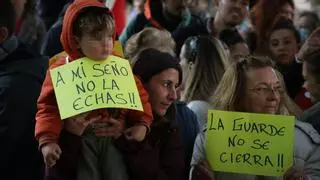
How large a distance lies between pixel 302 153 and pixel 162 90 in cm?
66

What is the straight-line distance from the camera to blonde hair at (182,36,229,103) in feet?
12.4

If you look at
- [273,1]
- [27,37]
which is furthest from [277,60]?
[27,37]

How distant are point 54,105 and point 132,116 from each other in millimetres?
316

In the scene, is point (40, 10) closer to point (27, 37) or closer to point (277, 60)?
point (27, 37)

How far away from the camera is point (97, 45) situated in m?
2.68

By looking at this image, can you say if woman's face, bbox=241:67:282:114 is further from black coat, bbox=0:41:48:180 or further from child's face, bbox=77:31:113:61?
black coat, bbox=0:41:48:180

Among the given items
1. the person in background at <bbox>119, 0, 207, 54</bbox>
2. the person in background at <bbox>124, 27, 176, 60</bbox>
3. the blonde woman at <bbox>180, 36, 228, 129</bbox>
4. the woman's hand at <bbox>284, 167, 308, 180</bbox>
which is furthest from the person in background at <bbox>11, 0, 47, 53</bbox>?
the woman's hand at <bbox>284, 167, 308, 180</bbox>

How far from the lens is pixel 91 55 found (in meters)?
2.70

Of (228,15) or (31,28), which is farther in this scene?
(31,28)

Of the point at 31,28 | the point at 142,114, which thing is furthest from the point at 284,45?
the point at 142,114

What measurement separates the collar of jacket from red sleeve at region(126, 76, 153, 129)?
27.5 inches

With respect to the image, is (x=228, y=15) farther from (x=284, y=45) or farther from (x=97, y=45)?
(x=97, y=45)

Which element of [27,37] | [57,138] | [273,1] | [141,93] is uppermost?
[273,1]

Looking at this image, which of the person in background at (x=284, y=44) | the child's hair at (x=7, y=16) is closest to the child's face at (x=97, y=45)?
the child's hair at (x=7, y=16)
